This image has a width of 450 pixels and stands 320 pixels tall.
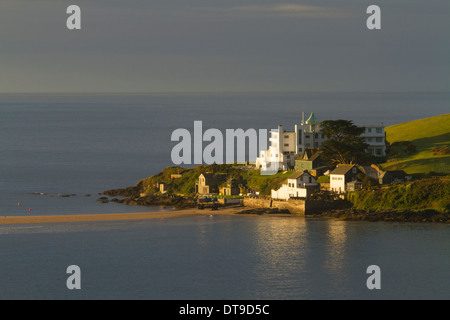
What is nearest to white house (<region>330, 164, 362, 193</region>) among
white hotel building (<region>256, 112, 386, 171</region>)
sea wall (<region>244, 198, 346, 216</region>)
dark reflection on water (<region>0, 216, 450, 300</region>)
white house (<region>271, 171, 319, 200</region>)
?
white house (<region>271, 171, 319, 200</region>)

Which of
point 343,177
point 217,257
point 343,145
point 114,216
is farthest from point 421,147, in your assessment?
point 217,257

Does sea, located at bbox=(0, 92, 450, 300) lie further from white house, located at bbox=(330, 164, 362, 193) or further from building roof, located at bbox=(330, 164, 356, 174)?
building roof, located at bbox=(330, 164, 356, 174)

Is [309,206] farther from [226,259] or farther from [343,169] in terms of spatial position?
[226,259]

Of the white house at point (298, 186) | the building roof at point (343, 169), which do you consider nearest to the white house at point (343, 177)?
the building roof at point (343, 169)

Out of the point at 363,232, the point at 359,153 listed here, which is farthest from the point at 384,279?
the point at 359,153

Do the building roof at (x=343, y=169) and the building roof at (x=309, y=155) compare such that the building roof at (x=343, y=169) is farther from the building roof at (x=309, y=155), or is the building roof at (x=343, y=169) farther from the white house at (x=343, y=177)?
the building roof at (x=309, y=155)

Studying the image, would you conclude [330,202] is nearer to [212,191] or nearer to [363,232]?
[363,232]

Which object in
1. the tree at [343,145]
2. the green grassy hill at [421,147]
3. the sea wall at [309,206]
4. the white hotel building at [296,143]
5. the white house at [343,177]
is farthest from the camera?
the white hotel building at [296,143]
